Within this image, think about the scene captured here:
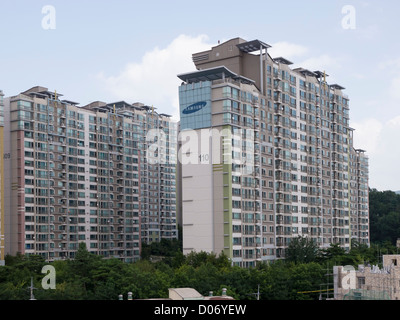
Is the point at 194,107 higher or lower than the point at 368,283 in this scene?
higher

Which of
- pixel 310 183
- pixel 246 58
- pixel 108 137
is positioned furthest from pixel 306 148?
pixel 108 137

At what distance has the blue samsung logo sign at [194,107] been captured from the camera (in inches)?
3605

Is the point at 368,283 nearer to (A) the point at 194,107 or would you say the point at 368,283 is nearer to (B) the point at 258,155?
(B) the point at 258,155

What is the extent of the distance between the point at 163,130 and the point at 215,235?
71.6m

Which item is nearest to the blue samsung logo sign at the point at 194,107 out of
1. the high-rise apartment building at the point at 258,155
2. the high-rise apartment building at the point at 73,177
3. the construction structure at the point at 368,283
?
the high-rise apartment building at the point at 258,155

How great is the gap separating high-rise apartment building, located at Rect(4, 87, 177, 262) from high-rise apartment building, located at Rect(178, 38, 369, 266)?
102ft

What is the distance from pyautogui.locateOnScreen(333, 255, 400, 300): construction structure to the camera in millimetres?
57938

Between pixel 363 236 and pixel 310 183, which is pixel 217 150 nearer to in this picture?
pixel 310 183

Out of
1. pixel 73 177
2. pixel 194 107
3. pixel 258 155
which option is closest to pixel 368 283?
pixel 258 155

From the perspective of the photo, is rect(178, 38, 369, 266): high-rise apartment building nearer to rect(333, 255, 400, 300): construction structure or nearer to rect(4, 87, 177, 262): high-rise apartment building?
rect(333, 255, 400, 300): construction structure

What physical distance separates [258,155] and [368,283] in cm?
3913

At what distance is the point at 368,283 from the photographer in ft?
202

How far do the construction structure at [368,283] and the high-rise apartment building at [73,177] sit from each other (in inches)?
2389

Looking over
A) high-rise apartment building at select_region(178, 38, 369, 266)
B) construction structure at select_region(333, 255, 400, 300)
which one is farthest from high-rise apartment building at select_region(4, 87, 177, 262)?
→ construction structure at select_region(333, 255, 400, 300)
